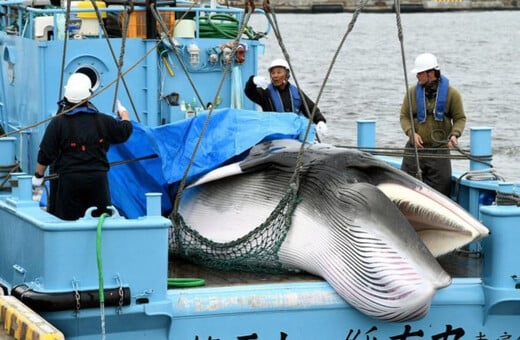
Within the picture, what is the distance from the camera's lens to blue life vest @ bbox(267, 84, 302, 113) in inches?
467

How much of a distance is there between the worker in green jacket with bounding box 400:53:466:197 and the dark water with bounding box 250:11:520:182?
103 cm

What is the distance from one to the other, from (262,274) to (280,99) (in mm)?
2715

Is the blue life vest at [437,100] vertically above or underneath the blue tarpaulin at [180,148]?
above

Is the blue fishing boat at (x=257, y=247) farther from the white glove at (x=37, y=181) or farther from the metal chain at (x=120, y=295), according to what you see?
the white glove at (x=37, y=181)

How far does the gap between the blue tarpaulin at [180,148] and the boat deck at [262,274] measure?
0.59m

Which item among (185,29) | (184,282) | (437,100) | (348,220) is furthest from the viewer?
(185,29)

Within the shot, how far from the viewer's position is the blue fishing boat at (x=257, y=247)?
8508mm

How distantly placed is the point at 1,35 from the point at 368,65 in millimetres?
30548

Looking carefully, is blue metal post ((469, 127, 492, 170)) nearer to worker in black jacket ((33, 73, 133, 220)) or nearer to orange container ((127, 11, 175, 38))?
worker in black jacket ((33, 73, 133, 220))

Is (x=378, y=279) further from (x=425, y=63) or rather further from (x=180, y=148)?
(x=425, y=63)

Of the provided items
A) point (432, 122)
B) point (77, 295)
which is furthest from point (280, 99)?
point (77, 295)

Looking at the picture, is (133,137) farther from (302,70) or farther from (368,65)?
(368,65)

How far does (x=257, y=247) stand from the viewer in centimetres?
955

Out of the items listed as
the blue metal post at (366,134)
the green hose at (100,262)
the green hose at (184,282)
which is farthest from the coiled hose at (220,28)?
the green hose at (100,262)
